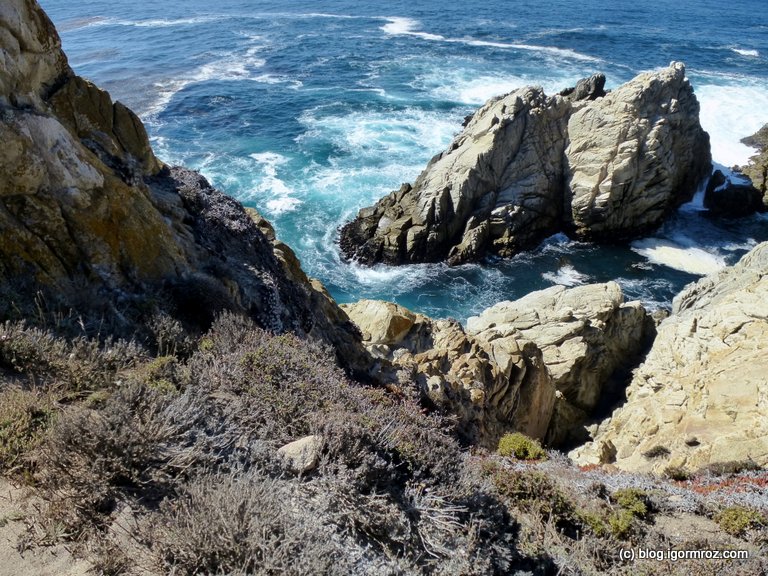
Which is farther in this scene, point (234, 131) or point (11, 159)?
point (234, 131)

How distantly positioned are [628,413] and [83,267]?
49.0 ft

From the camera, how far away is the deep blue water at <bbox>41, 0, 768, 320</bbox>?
99.7ft

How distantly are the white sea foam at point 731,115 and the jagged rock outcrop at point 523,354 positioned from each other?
92.9 ft

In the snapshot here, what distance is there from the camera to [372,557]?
4691 mm

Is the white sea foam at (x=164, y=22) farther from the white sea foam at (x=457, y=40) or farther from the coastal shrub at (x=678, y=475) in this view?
the coastal shrub at (x=678, y=475)

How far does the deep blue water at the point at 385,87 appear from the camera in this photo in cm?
3038

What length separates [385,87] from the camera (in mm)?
50938

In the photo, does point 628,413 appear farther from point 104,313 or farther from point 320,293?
point 104,313

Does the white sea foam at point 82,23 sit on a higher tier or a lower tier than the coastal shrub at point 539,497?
higher

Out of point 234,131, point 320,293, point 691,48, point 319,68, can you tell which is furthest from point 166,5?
point 320,293

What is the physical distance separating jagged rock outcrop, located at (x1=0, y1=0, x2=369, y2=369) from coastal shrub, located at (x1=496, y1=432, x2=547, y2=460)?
11.5ft

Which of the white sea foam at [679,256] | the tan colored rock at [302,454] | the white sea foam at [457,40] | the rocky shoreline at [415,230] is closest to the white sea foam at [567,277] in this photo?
the rocky shoreline at [415,230]

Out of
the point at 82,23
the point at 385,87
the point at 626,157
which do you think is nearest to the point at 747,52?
the point at 385,87

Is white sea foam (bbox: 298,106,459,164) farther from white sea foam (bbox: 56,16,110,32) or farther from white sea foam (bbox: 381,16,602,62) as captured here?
white sea foam (bbox: 56,16,110,32)
